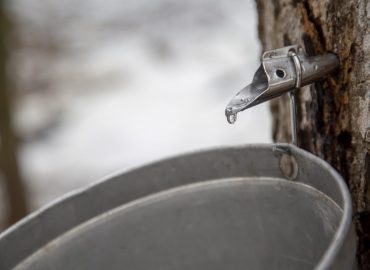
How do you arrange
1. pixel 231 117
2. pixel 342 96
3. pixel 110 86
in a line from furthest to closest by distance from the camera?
1. pixel 110 86
2. pixel 342 96
3. pixel 231 117

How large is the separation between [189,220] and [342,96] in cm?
32

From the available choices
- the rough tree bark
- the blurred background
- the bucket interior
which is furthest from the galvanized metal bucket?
the blurred background

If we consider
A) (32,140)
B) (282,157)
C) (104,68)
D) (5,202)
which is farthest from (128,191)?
(104,68)

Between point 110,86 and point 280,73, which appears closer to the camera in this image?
point 280,73

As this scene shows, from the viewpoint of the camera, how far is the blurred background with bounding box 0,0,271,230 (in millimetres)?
4102

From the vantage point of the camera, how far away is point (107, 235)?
904 millimetres

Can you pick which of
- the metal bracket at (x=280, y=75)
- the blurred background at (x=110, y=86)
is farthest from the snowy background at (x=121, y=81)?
the metal bracket at (x=280, y=75)

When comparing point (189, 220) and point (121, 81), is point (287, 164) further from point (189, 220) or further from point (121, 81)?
point (121, 81)

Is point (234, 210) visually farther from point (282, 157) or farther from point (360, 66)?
point (360, 66)

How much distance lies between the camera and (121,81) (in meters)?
5.08

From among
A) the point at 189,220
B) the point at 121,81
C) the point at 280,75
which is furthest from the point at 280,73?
the point at 121,81

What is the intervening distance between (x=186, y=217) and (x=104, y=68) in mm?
4493

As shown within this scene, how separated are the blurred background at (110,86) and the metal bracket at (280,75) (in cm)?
310

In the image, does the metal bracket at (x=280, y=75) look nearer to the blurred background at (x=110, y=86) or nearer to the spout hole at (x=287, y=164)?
the spout hole at (x=287, y=164)
